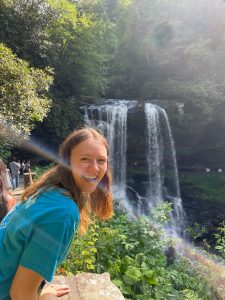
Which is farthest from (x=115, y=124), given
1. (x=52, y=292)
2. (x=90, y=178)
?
(x=90, y=178)

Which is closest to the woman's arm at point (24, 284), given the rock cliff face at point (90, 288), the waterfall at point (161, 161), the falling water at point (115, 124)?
the rock cliff face at point (90, 288)

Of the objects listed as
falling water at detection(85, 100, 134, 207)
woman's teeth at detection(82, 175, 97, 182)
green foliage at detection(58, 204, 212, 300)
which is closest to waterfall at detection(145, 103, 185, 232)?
falling water at detection(85, 100, 134, 207)

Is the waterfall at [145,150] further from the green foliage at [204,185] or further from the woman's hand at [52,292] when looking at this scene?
the woman's hand at [52,292]

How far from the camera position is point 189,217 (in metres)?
16.1

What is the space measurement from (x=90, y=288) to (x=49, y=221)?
4.85 ft

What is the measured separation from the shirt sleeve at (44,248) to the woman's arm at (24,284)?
2cm

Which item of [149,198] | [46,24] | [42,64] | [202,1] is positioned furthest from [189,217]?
[202,1]

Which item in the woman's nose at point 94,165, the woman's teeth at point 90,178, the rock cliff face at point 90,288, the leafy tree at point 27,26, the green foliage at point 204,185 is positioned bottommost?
the rock cliff face at point 90,288

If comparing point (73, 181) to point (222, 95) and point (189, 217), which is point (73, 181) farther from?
point (222, 95)

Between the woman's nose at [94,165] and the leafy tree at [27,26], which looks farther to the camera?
the leafy tree at [27,26]

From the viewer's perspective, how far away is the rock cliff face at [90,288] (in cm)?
224

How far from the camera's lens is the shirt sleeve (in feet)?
3.67

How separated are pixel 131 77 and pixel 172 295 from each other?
777 inches

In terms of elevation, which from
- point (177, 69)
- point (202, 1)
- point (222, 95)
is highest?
point (202, 1)
